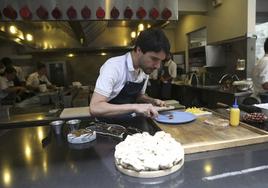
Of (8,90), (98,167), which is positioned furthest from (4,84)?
(98,167)

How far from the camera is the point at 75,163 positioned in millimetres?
937

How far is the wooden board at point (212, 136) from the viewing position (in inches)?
40.5

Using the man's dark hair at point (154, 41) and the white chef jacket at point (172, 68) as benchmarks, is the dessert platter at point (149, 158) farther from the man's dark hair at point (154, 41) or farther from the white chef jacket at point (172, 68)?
the white chef jacket at point (172, 68)

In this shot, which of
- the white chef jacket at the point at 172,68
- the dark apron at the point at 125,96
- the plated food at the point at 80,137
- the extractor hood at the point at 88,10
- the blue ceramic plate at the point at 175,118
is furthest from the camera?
the white chef jacket at the point at 172,68

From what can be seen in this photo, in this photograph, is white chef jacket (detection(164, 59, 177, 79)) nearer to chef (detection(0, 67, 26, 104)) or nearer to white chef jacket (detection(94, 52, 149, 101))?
chef (detection(0, 67, 26, 104))

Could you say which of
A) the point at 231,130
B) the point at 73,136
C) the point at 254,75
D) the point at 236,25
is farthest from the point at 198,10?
the point at 73,136

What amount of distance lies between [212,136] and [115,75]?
70cm

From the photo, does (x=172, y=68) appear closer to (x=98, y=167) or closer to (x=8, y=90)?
(x=8, y=90)

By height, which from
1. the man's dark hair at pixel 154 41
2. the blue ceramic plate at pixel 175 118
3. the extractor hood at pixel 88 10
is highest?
the extractor hood at pixel 88 10

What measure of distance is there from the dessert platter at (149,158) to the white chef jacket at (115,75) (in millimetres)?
526

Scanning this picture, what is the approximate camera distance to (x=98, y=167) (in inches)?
35.4

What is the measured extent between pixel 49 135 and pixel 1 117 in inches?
46.1

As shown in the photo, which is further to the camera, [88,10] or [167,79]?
[167,79]

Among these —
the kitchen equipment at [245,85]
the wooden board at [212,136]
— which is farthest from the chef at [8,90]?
the kitchen equipment at [245,85]
